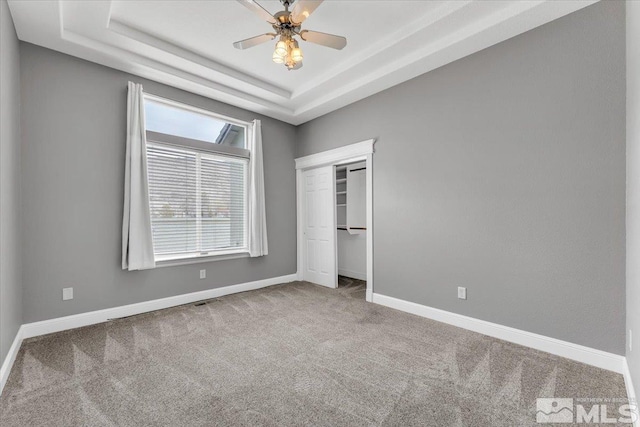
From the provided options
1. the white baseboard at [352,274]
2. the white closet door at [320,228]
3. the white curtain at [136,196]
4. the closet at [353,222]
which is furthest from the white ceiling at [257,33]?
the white baseboard at [352,274]

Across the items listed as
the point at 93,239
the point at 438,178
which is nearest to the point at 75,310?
the point at 93,239

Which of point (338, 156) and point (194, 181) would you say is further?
point (338, 156)

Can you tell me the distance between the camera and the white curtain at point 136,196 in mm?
3299

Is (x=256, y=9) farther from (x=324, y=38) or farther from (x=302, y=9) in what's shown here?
(x=324, y=38)

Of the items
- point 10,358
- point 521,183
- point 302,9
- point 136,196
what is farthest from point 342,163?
point 10,358

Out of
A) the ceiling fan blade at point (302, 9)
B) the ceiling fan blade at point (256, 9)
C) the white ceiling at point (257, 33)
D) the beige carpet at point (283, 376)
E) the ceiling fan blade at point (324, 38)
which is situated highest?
the white ceiling at point (257, 33)

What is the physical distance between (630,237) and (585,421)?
1278mm

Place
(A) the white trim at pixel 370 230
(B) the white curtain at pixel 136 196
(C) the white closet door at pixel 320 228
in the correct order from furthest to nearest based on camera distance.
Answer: (C) the white closet door at pixel 320 228, (A) the white trim at pixel 370 230, (B) the white curtain at pixel 136 196

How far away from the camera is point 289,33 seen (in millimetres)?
2387

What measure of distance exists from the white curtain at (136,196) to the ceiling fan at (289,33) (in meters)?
1.70

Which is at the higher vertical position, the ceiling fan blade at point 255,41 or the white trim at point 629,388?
the ceiling fan blade at point 255,41

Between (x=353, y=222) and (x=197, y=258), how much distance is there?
2903 millimetres

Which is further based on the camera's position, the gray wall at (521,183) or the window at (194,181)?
the window at (194,181)

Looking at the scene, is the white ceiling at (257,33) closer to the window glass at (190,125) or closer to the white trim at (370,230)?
the window glass at (190,125)
